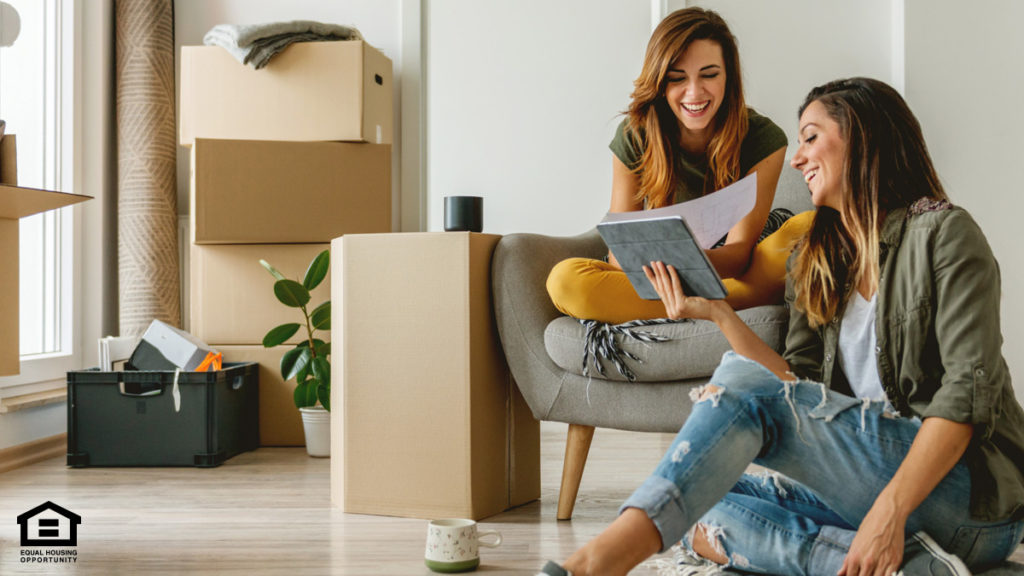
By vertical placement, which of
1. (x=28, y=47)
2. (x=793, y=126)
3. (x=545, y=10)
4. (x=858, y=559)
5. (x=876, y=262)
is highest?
(x=545, y=10)

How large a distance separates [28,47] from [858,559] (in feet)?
8.79

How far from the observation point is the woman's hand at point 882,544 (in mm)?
949

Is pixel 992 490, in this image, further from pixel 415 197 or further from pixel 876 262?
pixel 415 197

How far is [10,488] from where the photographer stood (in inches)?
78.9

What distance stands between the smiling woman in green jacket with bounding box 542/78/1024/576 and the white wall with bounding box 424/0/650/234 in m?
1.76

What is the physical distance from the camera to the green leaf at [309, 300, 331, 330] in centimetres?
249

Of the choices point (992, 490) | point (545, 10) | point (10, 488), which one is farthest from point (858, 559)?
point (545, 10)

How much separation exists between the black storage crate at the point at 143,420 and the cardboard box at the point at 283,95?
0.80 meters

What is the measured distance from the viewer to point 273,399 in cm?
263

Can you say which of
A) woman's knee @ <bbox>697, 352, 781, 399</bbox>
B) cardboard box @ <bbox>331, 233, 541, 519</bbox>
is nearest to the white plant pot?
cardboard box @ <bbox>331, 233, 541, 519</bbox>

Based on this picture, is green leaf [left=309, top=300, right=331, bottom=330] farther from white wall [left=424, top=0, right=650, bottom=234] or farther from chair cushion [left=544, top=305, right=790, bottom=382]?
chair cushion [left=544, top=305, right=790, bottom=382]

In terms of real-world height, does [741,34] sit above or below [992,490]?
above

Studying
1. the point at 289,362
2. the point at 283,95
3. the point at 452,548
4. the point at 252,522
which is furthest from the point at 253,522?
the point at 283,95

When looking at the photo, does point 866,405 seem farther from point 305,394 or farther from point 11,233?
point 305,394
